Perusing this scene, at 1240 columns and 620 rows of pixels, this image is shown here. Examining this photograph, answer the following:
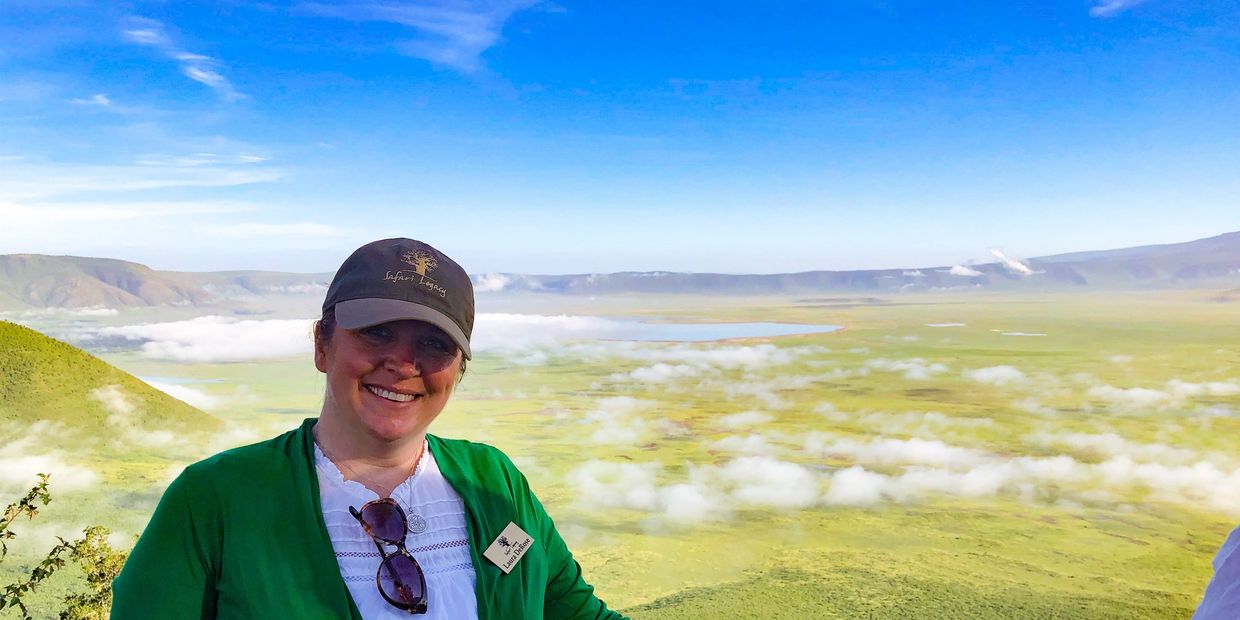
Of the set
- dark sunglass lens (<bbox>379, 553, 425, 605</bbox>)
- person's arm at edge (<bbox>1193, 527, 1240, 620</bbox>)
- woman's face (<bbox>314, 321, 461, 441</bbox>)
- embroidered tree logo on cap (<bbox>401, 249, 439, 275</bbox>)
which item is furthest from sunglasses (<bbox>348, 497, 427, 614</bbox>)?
person's arm at edge (<bbox>1193, 527, 1240, 620</bbox>)

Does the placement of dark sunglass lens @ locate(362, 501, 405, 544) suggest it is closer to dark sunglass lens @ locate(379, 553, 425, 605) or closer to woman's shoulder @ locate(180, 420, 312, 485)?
dark sunglass lens @ locate(379, 553, 425, 605)

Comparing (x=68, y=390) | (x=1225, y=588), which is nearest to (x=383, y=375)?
(x=1225, y=588)

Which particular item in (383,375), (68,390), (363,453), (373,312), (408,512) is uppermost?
(373,312)

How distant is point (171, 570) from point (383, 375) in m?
0.50

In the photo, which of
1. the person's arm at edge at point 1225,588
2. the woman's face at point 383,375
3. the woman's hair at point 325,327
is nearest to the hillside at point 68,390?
the woman's hair at point 325,327

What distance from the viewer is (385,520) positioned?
1.68 metres

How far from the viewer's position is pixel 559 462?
71.7 meters

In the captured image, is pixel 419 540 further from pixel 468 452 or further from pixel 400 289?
pixel 400 289

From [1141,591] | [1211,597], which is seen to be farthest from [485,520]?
[1141,591]

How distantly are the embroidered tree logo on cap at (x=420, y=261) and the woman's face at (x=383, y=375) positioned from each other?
110 mm

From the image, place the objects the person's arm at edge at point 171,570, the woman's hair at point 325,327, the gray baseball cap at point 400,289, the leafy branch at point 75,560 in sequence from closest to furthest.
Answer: the person's arm at edge at point 171,570 < the gray baseball cap at point 400,289 < the woman's hair at point 325,327 < the leafy branch at point 75,560

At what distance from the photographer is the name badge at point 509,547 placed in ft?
5.80

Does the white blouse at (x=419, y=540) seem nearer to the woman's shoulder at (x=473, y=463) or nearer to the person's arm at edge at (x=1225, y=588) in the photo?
the woman's shoulder at (x=473, y=463)

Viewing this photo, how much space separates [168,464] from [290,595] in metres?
63.3
